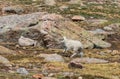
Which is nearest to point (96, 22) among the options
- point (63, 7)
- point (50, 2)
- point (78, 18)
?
point (78, 18)

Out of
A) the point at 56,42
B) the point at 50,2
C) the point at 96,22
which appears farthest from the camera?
the point at 50,2

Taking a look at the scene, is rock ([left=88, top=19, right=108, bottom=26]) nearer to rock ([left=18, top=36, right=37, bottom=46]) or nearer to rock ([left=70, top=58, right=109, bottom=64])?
rock ([left=18, top=36, right=37, bottom=46])

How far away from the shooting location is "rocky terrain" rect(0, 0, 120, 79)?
24.2 meters

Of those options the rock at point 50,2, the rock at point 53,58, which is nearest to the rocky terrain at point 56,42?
the rock at point 53,58

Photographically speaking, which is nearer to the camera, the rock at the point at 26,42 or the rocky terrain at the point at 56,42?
the rocky terrain at the point at 56,42

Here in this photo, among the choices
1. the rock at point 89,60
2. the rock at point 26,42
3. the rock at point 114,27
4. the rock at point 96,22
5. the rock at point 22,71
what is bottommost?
the rock at point 96,22

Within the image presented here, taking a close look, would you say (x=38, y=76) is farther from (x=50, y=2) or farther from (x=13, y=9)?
(x=50, y=2)

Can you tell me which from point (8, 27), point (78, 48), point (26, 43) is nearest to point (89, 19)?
point (8, 27)

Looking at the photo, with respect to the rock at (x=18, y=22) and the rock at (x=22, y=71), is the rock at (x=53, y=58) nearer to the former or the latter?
the rock at (x=22, y=71)

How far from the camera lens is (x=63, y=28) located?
37031 millimetres

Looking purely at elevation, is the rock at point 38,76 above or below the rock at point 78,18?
above

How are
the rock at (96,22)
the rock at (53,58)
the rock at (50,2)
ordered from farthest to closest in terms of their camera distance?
1. the rock at (50,2)
2. the rock at (96,22)
3. the rock at (53,58)

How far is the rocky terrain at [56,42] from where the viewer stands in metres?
24.2

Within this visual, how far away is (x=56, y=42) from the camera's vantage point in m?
34.4
